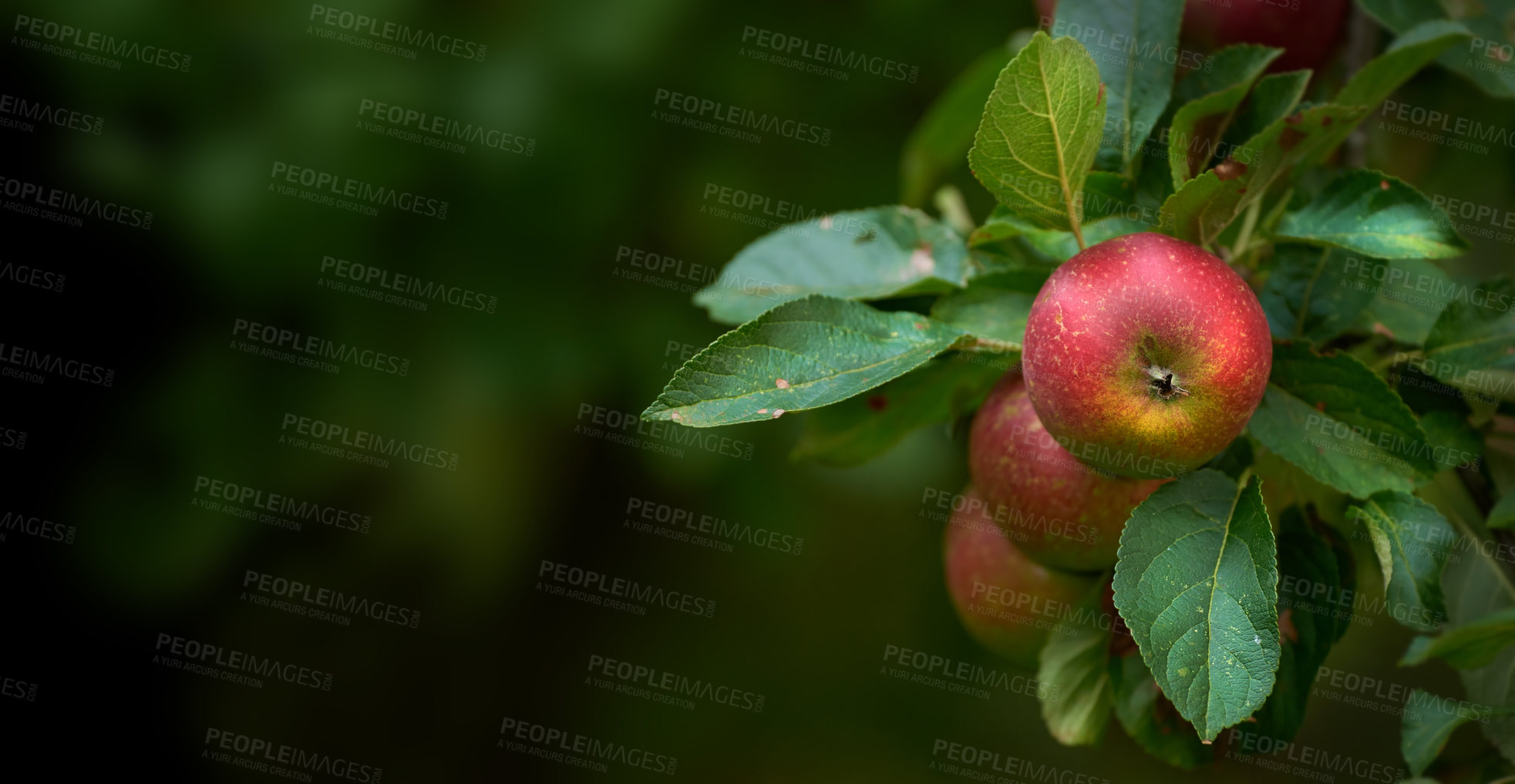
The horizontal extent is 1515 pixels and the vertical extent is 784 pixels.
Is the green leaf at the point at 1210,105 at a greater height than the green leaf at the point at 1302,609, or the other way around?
the green leaf at the point at 1210,105

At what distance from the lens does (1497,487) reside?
118 cm

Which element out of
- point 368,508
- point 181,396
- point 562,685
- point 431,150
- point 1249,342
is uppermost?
point 431,150

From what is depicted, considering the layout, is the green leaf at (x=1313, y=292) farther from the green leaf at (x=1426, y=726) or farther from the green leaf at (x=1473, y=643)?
the green leaf at (x=1426, y=726)

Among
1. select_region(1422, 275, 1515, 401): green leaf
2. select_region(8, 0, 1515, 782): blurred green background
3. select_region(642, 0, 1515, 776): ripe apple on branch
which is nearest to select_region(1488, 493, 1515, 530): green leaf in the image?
select_region(642, 0, 1515, 776): ripe apple on branch

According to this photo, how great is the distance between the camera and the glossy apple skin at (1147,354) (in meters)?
0.83

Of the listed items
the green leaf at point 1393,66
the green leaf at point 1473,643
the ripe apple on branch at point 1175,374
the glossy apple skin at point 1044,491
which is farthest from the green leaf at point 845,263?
the green leaf at point 1473,643

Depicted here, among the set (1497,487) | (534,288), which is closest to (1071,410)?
(1497,487)

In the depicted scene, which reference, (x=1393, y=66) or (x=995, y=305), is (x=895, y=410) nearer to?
(x=995, y=305)

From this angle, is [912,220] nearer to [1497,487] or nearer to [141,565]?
[1497,487]

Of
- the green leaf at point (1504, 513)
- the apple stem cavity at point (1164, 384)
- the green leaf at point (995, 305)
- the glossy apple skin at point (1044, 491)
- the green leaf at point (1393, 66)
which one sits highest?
the green leaf at point (1393, 66)

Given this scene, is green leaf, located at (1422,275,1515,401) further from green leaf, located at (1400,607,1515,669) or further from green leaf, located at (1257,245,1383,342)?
green leaf, located at (1400,607,1515,669)

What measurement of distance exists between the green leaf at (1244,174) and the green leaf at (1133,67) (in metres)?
0.14

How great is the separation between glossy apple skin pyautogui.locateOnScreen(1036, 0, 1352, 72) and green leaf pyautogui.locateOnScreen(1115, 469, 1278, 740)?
2.17 feet

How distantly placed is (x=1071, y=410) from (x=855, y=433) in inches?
19.1
